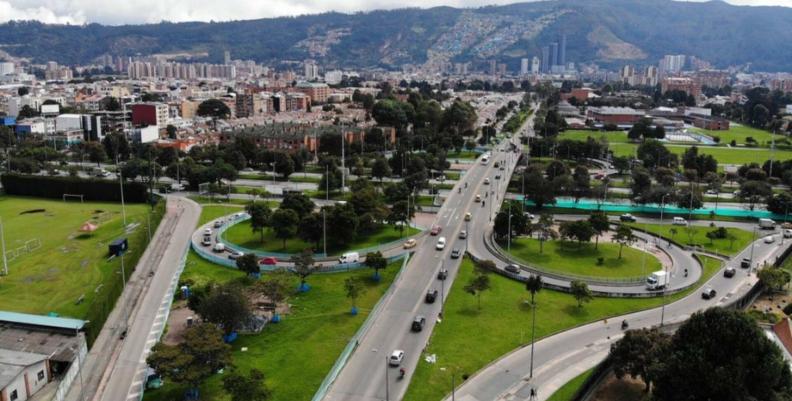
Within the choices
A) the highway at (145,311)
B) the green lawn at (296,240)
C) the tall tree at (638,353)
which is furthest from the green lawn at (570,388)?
the green lawn at (296,240)

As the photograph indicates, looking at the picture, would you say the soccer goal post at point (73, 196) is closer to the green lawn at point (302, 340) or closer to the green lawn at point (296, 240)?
the green lawn at point (296, 240)

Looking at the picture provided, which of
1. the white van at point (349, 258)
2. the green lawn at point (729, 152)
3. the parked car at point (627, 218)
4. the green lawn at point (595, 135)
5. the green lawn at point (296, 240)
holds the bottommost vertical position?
the green lawn at point (296, 240)

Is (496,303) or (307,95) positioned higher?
(307,95)

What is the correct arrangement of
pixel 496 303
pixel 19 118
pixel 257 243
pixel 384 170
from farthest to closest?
pixel 19 118, pixel 384 170, pixel 257 243, pixel 496 303

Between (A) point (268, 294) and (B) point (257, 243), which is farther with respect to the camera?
(B) point (257, 243)

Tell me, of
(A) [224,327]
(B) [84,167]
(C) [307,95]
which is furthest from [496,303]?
(C) [307,95]

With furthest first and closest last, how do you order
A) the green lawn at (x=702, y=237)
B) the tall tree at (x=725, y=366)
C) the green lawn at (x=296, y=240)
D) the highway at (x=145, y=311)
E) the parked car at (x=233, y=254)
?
the green lawn at (x=702, y=237)
the green lawn at (x=296, y=240)
the parked car at (x=233, y=254)
the highway at (x=145, y=311)
the tall tree at (x=725, y=366)

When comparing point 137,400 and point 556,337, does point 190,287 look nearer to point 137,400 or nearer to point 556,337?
point 137,400
